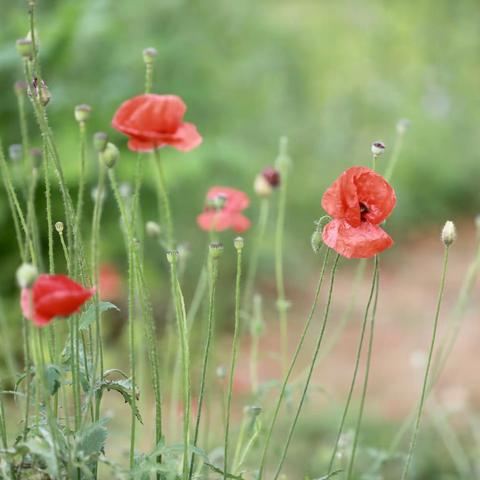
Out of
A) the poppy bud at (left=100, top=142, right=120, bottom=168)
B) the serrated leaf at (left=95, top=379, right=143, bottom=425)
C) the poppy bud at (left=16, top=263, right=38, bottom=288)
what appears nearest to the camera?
the poppy bud at (left=16, top=263, right=38, bottom=288)

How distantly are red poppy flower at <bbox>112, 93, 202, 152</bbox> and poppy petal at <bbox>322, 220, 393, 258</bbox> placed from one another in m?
0.18

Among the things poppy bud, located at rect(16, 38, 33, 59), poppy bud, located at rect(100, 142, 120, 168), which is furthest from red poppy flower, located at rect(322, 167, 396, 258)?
poppy bud, located at rect(16, 38, 33, 59)

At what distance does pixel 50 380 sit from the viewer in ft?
3.18

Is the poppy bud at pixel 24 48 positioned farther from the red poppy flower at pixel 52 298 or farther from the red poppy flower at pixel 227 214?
the red poppy flower at pixel 227 214

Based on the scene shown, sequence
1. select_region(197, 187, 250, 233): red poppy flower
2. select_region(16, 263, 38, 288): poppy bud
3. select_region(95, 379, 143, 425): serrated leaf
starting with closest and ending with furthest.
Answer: select_region(16, 263, 38, 288): poppy bud → select_region(95, 379, 143, 425): serrated leaf → select_region(197, 187, 250, 233): red poppy flower

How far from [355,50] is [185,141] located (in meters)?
4.94

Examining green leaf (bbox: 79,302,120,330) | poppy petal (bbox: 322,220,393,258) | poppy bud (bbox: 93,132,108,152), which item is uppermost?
poppy bud (bbox: 93,132,108,152)

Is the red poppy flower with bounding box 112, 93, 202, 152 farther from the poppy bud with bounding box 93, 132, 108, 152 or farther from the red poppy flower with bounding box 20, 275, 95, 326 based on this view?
the red poppy flower with bounding box 20, 275, 95, 326

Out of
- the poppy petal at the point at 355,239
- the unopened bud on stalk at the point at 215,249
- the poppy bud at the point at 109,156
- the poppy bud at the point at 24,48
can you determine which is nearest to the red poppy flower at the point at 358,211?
the poppy petal at the point at 355,239

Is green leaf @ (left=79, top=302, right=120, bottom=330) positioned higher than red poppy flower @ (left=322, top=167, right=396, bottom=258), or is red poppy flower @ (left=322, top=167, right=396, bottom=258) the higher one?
red poppy flower @ (left=322, top=167, right=396, bottom=258)

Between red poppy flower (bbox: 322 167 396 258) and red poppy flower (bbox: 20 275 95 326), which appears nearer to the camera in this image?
red poppy flower (bbox: 20 275 95 326)

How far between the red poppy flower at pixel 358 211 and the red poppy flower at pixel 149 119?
17cm

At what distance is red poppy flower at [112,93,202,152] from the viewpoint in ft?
3.20

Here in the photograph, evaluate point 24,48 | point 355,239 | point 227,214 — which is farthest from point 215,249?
point 227,214
